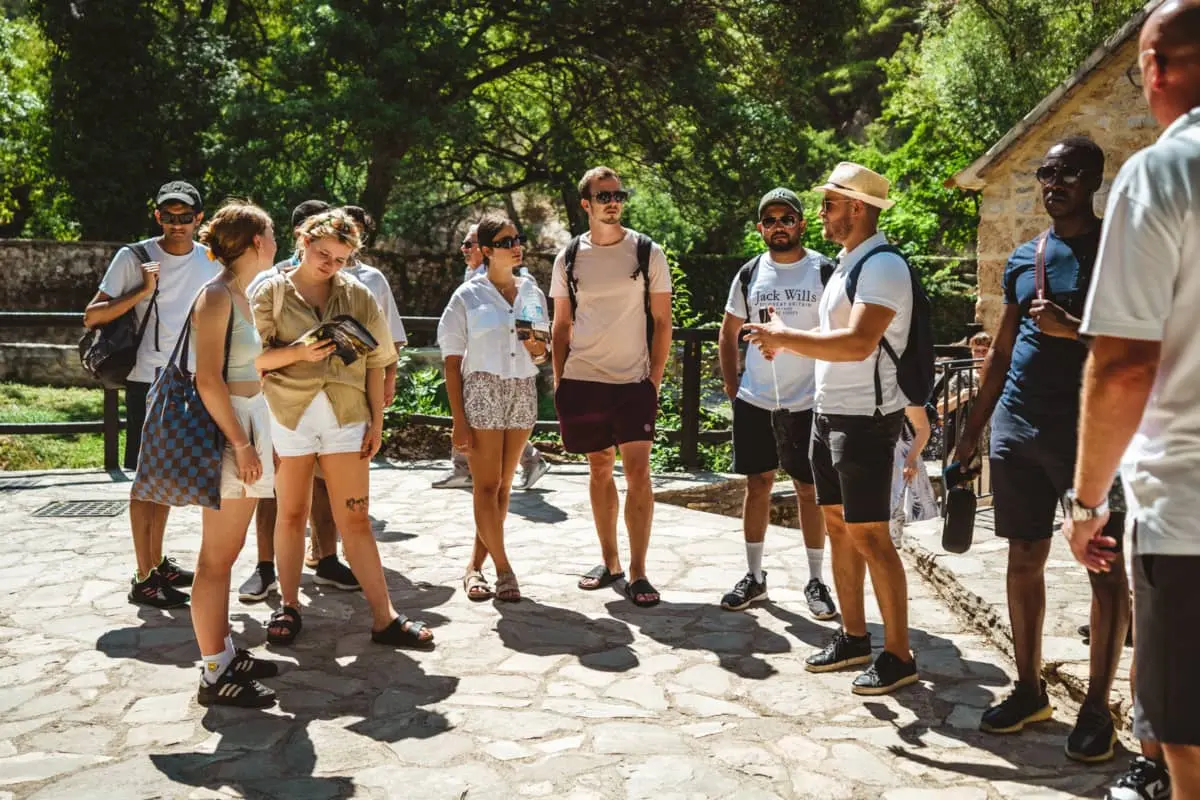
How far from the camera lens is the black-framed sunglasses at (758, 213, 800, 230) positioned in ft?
18.1

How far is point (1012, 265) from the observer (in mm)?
4094

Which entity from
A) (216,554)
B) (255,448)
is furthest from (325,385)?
(216,554)

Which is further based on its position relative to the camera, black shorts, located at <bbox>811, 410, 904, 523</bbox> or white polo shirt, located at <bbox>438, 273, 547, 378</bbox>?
white polo shirt, located at <bbox>438, 273, 547, 378</bbox>

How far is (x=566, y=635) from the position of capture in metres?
5.36

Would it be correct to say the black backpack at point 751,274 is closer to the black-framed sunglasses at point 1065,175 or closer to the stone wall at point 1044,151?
the black-framed sunglasses at point 1065,175

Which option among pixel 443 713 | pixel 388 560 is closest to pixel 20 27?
pixel 388 560

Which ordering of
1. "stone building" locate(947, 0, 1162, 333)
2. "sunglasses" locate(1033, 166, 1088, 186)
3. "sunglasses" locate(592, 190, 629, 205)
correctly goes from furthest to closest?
"stone building" locate(947, 0, 1162, 333), "sunglasses" locate(592, 190, 629, 205), "sunglasses" locate(1033, 166, 1088, 186)

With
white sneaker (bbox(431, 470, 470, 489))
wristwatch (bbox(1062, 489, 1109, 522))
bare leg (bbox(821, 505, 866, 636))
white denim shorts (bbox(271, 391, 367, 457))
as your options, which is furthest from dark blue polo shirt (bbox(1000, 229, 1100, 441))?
white sneaker (bbox(431, 470, 470, 489))

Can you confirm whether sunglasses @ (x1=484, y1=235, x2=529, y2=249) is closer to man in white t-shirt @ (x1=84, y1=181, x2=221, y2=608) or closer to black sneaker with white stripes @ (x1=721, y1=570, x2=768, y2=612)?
man in white t-shirt @ (x1=84, y1=181, x2=221, y2=608)

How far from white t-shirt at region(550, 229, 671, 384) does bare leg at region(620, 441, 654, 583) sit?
1.18ft

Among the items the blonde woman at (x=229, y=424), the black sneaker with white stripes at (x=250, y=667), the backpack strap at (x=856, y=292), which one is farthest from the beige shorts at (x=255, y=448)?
the backpack strap at (x=856, y=292)

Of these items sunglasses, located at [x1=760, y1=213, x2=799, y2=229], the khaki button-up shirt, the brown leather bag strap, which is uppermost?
sunglasses, located at [x1=760, y1=213, x2=799, y2=229]

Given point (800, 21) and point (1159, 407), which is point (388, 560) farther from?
point (800, 21)

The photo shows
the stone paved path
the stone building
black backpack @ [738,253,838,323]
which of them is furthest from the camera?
the stone building
